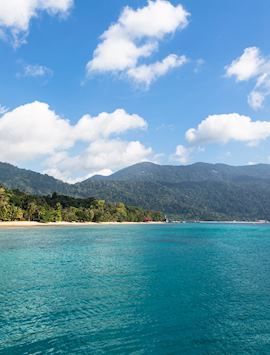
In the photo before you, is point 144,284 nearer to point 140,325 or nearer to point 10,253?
point 140,325

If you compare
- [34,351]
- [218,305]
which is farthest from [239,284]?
[34,351]

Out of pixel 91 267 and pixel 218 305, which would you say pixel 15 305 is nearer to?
pixel 218 305

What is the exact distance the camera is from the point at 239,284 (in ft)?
156

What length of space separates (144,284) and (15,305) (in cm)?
1733

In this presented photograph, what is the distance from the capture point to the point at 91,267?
6000cm

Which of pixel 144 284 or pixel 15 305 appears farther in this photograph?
pixel 144 284

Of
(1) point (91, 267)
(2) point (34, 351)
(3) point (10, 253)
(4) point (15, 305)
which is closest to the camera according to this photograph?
(2) point (34, 351)

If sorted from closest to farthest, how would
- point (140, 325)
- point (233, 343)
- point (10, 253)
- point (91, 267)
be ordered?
point (233, 343) < point (140, 325) < point (91, 267) < point (10, 253)

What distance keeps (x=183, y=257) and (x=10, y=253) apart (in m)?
37.1

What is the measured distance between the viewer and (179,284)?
1849 inches

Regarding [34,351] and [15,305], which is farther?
[15,305]

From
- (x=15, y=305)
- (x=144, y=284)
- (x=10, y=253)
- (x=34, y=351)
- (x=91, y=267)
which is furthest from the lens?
(x=10, y=253)

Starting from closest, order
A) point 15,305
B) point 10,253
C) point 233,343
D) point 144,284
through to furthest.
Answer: point 233,343 < point 15,305 < point 144,284 < point 10,253

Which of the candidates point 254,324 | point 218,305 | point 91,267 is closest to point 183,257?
point 91,267
